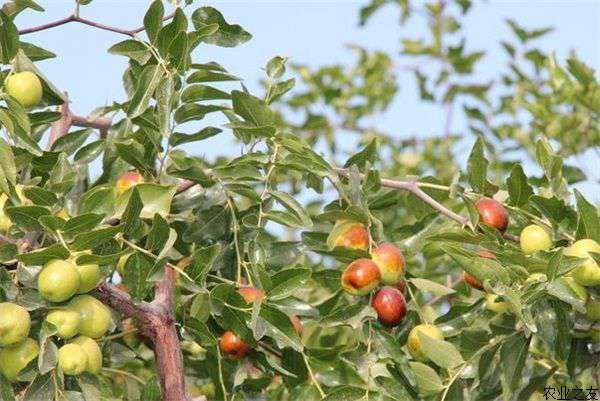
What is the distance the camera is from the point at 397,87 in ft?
24.4

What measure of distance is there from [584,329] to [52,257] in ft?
4.16

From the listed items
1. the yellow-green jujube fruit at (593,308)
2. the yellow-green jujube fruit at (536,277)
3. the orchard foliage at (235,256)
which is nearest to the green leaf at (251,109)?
the orchard foliage at (235,256)

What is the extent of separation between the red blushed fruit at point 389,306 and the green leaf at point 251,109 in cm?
50

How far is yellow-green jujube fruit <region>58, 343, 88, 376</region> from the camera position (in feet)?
6.89

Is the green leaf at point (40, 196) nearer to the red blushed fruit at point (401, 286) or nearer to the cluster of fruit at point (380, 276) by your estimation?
the cluster of fruit at point (380, 276)

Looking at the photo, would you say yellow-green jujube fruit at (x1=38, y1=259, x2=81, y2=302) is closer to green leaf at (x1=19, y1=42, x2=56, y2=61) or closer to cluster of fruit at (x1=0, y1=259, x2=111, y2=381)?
cluster of fruit at (x1=0, y1=259, x2=111, y2=381)

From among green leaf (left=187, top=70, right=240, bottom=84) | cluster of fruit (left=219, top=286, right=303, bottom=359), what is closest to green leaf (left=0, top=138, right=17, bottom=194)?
green leaf (left=187, top=70, right=240, bottom=84)

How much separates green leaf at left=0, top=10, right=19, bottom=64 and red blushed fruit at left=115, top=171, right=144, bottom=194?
0.40m

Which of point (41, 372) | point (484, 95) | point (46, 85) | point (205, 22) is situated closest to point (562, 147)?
point (484, 95)

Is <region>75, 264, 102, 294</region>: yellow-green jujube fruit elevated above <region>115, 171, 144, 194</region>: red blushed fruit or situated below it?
above

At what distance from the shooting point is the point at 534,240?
2.50 m

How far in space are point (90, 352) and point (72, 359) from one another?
2.9 inches

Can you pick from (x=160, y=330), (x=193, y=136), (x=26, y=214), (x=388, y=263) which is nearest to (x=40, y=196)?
(x=26, y=214)

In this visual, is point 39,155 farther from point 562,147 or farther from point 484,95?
point 484,95
